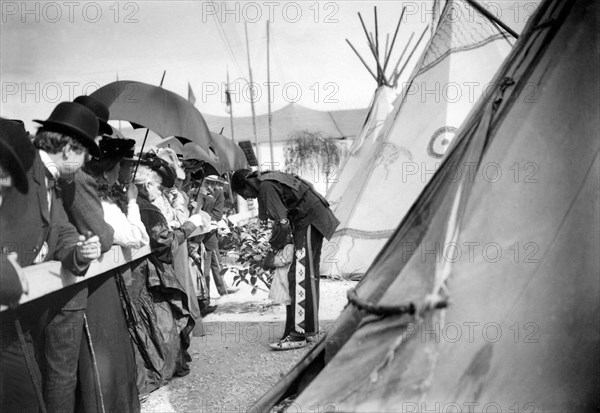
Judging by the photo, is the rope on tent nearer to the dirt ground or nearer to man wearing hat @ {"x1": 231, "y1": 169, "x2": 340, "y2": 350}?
the dirt ground

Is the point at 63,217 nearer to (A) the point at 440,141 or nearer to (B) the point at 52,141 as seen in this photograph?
(B) the point at 52,141

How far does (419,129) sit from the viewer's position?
7648 mm

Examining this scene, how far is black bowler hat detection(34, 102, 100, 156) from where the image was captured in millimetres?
2467

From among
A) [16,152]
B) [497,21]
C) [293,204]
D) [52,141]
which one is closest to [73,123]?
[52,141]

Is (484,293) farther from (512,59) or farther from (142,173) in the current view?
(142,173)

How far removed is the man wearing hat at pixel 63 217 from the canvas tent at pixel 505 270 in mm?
1197

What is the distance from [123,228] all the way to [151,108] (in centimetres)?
125

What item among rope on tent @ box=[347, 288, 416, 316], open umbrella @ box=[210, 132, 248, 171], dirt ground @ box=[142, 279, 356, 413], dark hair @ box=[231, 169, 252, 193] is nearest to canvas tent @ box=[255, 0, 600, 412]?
rope on tent @ box=[347, 288, 416, 316]

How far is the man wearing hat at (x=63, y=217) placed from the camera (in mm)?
2480

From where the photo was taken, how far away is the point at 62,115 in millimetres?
2490

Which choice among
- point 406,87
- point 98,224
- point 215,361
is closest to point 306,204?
point 215,361

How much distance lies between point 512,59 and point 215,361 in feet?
11.2

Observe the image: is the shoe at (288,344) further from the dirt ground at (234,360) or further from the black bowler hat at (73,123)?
the black bowler hat at (73,123)

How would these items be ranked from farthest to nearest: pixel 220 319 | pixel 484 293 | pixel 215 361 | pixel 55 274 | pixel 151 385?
pixel 220 319 < pixel 215 361 < pixel 151 385 < pixel 55 274 < pixel 484 293
